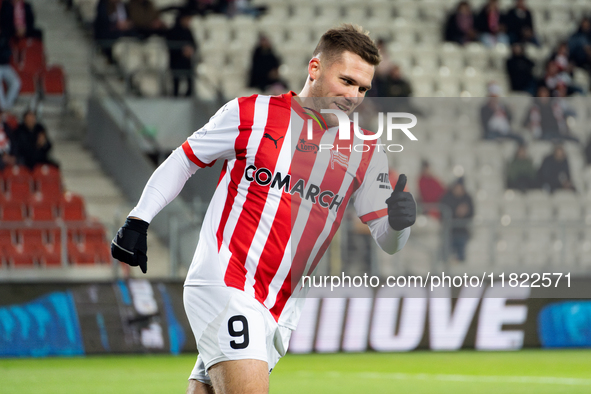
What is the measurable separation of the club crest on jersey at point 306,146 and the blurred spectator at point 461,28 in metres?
12.7

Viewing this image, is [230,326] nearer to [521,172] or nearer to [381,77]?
[521,172]

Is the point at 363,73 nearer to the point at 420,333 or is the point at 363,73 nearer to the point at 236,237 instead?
the point at 236,237

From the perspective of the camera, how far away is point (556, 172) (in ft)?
38.0

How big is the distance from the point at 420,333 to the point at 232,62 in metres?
6.45

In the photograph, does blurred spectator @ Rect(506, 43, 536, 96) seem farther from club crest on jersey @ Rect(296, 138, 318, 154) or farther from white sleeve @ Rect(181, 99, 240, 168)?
white sleeve @ Rect(181, 99, 240, 168)

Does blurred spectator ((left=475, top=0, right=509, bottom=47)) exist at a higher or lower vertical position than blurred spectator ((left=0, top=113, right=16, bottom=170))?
higher

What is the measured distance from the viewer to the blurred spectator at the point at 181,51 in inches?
540

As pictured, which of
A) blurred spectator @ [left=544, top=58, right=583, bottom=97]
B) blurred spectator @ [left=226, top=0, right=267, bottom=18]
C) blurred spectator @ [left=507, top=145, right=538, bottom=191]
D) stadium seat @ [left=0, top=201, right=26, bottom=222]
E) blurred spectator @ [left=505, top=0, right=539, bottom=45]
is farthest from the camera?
blurred spectator @ [left=505, top=0, right=539, bottom=45]

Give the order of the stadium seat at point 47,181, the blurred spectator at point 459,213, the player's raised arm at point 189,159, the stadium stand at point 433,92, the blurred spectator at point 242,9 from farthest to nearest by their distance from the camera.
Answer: the blurred spectator at point 242,9
the stadium seat at point 47,181
the stadium stand at point 433,92
the blurred spectator at point 459,213
the player's raised arm at point 189,159

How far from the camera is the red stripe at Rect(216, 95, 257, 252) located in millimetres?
3713

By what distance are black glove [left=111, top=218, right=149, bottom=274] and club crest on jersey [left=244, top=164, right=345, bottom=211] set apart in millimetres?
505

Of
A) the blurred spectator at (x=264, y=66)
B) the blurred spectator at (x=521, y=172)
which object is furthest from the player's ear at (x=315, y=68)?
the blurred spectator at (x=264, y=66)

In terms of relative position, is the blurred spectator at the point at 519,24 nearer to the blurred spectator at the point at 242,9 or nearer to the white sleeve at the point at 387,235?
the blurred spectator at the point at 242,9

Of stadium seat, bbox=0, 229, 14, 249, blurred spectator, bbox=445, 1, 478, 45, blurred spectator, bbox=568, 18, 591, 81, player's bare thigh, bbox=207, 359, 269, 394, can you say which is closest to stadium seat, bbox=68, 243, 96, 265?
stadium seat, bbox=0, 229, 14, 249
